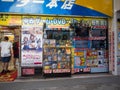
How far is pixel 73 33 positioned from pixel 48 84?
3229mm

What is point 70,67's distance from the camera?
14633 millimetres

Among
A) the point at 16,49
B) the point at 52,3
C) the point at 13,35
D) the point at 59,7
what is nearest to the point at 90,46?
the point at 59,7

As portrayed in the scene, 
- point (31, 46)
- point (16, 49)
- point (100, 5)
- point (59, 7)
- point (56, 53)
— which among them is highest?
point (100, 5)

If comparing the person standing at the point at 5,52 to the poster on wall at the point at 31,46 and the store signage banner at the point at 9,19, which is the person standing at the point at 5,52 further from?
the store signage banner at the point at 9,19

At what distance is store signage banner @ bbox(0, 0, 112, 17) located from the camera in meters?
14.0

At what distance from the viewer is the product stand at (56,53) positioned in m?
14.5

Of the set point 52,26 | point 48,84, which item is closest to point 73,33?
point 52,26

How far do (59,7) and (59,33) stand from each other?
1.22 meters

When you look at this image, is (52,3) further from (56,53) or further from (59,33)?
(56,53)

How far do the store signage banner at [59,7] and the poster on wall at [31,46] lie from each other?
873 millimetres

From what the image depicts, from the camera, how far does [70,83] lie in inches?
515

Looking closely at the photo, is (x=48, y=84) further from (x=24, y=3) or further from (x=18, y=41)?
(x=24, y=3)

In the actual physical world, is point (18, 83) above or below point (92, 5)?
below

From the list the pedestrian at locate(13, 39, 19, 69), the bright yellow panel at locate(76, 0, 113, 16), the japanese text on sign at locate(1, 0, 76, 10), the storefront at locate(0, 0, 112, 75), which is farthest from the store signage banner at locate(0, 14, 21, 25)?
the bright yellow panel at locate(76, 0, 113, 16)
